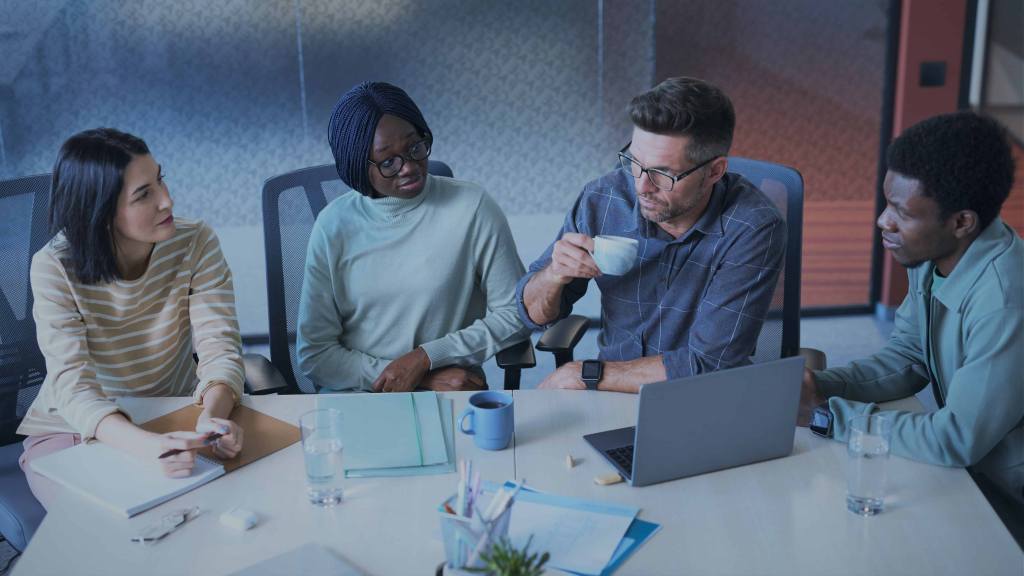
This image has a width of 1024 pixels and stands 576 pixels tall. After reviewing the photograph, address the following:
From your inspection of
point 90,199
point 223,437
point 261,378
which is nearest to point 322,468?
point 223,437

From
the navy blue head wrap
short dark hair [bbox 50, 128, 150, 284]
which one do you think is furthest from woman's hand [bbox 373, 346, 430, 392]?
short dark hair [bbox 50, 128, 150, 284]

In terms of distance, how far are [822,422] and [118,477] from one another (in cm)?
122

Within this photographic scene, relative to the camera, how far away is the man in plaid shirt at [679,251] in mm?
1796

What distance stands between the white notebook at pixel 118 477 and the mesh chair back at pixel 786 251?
4.54ft

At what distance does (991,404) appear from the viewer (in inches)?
55.5

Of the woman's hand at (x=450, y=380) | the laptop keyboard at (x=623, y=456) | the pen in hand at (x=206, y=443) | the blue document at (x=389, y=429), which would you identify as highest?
the pen in hand at (x=206, y=443)

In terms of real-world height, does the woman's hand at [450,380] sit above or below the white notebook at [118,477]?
below

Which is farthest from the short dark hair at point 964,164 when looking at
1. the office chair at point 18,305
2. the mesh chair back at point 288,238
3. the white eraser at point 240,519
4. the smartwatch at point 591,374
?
the office chair at point 18,305

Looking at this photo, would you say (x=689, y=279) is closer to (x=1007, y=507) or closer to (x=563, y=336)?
(x=563, y=336)

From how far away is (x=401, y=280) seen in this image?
215 centimetres

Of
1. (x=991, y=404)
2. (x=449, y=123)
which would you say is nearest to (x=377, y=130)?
(x=991, y=404)

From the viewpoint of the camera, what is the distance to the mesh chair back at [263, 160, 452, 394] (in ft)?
7.09

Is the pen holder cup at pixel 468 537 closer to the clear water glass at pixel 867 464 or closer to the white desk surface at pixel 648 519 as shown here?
the white desk surface at pixel 648 519

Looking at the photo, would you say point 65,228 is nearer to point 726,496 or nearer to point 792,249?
point 726,496
